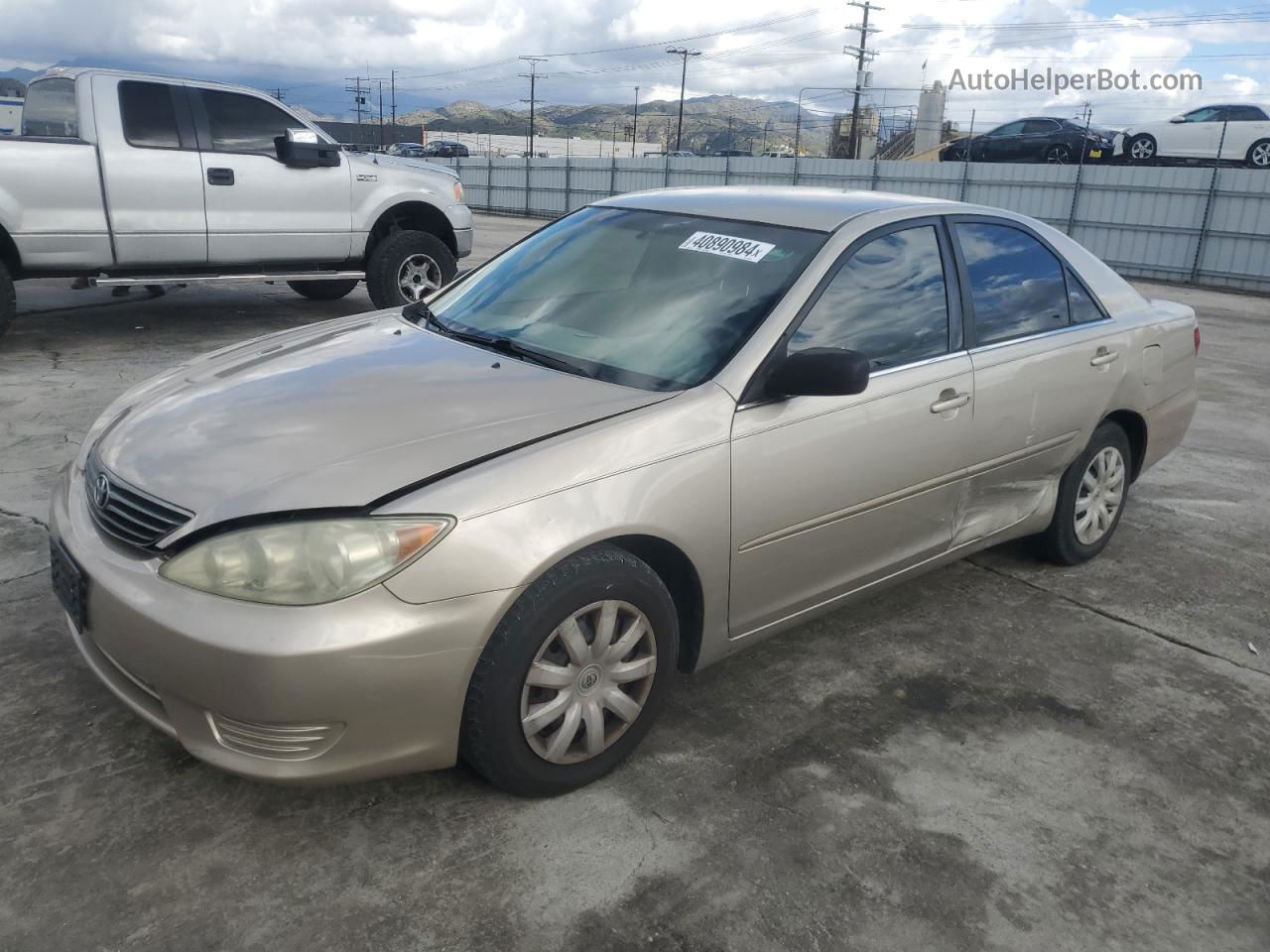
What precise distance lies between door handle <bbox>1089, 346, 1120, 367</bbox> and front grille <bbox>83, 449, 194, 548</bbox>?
3389 mm

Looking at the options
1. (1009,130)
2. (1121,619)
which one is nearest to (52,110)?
(1121,619)

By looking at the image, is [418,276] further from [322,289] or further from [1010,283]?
[1010,283]

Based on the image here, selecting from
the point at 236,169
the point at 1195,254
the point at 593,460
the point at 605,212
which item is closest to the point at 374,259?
the point at 236,169

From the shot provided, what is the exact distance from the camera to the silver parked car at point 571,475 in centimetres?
226

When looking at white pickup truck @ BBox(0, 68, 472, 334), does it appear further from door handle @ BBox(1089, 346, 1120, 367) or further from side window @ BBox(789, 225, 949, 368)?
door handle @ BBox(1089, 346, 1120, 367)

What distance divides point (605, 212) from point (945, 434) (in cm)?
153

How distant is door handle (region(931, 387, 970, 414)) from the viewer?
11.1 ft

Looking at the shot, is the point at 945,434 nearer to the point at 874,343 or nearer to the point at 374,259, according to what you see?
the point at 874,343

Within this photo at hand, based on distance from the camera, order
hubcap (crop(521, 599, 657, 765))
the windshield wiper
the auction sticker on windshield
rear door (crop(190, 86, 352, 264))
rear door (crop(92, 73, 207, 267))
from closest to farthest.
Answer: hubcap (crop(521, 599, 657, 765))
the windshield wiper
the auction sticker on windshield
rear door (crop(92, 73, 207, 267))
rear door (crop(190, 86, 352, 264))

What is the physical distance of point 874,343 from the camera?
329 centimetres

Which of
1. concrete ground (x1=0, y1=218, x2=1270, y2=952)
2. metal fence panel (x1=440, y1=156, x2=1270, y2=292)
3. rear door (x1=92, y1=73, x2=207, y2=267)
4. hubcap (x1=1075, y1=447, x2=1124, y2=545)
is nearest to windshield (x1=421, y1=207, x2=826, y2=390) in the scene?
concrete ground (x1=0, y1=218, x2=1270, y2=952)

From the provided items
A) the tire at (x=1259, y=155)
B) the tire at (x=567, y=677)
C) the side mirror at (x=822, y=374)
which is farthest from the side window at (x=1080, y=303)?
the tire at (x=1259, y=155)

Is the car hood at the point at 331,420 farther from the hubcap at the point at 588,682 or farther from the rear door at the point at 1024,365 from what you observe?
the rear door at the point at 1024,365

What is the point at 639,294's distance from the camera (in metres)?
3.30
